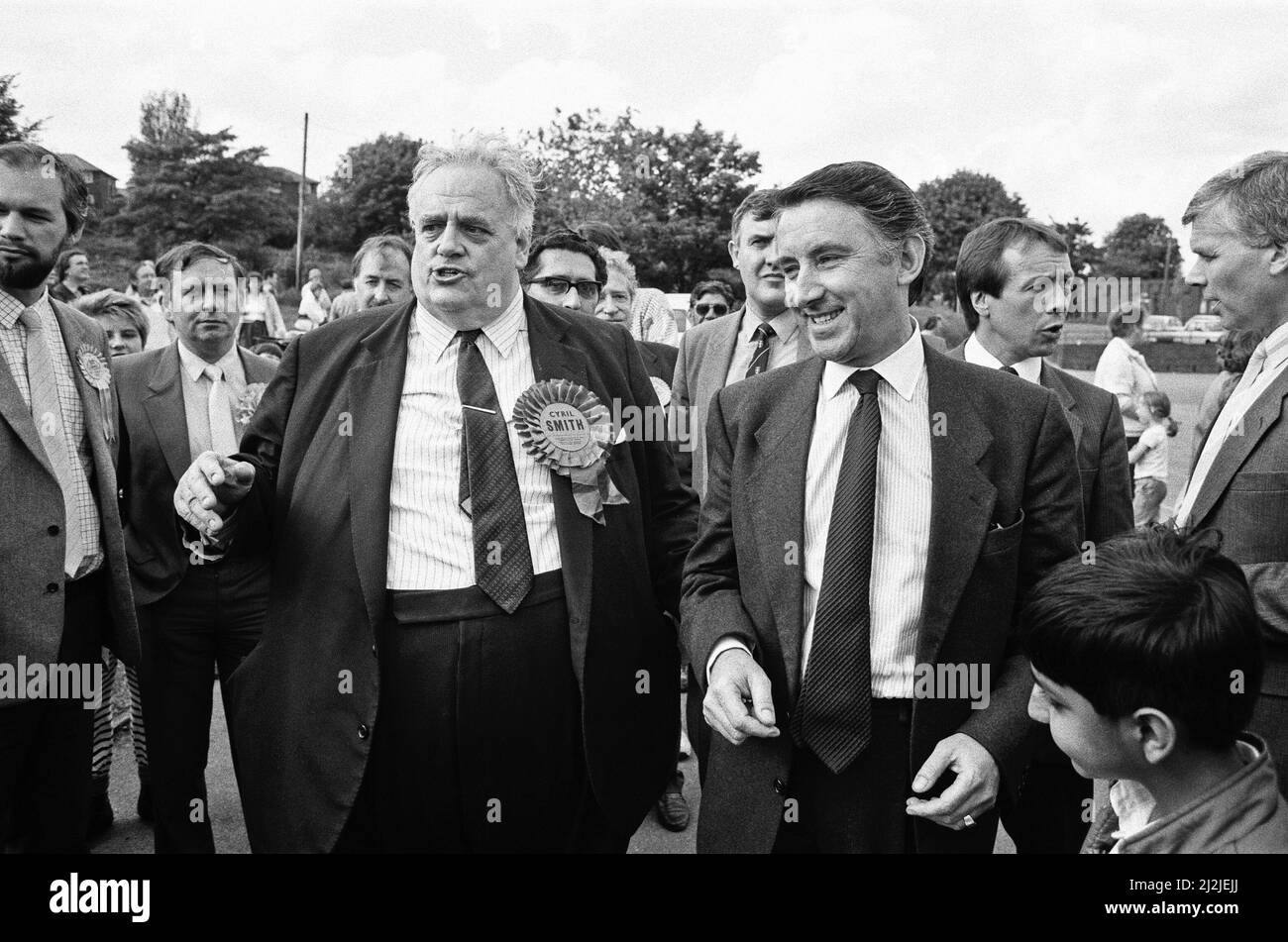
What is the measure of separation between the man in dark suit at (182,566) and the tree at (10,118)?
30503 mm

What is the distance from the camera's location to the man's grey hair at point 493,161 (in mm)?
2939

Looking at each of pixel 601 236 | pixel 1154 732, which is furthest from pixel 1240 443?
pixel 601 236

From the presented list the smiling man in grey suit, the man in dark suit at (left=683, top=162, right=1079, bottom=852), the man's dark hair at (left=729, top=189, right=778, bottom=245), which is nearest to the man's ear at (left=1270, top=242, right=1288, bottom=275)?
the man in dark suit at (left=683, top=162, right=1079, bottom=852)

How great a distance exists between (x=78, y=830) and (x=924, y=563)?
2.77 meters

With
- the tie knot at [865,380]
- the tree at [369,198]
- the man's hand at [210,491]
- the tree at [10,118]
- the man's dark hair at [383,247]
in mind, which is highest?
the tree at [369,198]

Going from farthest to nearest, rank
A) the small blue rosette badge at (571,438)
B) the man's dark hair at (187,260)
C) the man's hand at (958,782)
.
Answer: the man's dark hair at (187,260) → the small blue rosette badge at (571,438) → the man's hand at (958,782)

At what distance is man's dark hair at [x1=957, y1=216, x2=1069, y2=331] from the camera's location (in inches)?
140

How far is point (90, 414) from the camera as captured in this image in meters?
3.29

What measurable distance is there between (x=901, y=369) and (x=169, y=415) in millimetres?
2984

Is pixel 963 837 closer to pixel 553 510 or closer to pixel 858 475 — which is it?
pixel 858 475

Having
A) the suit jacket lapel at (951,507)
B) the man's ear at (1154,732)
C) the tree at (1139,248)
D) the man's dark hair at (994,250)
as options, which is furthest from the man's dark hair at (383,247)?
the tree at (1139,248)

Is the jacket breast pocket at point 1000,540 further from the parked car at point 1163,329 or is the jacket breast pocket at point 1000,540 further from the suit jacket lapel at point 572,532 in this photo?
the parked car at point 1163,329

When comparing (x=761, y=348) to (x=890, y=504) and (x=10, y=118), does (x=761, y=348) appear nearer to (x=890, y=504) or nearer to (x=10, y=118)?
(x=890, y=504)

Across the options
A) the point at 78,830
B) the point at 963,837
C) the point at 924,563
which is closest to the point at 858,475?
the point at 924,563
